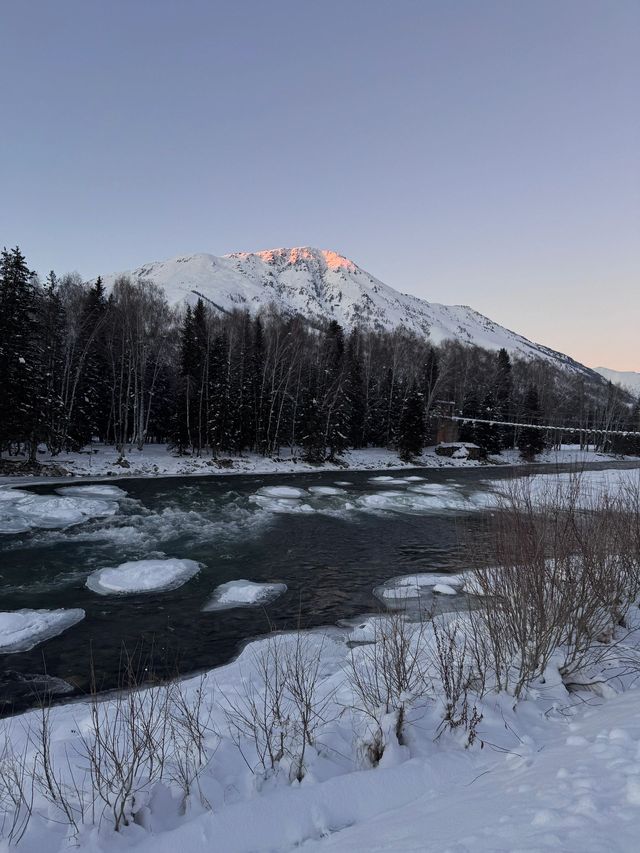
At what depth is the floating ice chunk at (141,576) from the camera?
12.4m

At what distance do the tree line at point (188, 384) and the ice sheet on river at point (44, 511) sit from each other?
935 centimetres

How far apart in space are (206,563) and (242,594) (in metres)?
3.25

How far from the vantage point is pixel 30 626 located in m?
9.85

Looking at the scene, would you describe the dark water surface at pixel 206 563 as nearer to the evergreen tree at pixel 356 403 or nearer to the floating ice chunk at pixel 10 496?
the floating ice chunk at pixel 10 496

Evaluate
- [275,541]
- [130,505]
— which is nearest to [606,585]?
[275,541]

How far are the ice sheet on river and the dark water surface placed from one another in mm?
976

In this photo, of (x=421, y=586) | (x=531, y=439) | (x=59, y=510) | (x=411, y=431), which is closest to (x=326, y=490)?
(x=59, y=510)

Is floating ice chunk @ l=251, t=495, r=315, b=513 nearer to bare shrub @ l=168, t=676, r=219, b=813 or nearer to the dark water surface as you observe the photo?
the dark water surface

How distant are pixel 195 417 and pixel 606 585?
1627 inches

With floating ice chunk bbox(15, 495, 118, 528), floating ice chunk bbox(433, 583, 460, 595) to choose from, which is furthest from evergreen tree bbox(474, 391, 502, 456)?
floating ice chunk bbox(433, 583, 460, 595)

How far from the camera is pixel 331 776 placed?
4.48m

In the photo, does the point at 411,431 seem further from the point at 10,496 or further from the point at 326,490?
the point at 10,496

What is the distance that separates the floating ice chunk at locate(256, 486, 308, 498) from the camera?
28.9 metres

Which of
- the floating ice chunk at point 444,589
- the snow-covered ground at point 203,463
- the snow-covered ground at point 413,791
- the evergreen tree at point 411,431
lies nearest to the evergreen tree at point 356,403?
the snow-covered ground at point 203,463
